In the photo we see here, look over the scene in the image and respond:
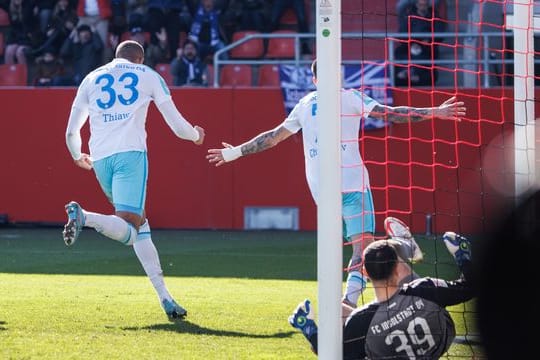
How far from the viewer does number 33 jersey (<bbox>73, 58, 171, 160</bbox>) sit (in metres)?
8.96

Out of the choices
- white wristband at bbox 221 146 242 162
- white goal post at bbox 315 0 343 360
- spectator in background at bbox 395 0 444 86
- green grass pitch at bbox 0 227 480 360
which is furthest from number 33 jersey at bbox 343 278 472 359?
spectator in background at bbox 395 0 444 86

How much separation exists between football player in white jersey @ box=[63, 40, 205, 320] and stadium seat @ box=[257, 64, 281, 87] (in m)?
10.1

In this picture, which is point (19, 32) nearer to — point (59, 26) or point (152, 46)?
point (59, 26)

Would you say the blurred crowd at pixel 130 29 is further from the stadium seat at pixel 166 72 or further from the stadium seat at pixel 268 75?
the stadium seat at pixel 268 75

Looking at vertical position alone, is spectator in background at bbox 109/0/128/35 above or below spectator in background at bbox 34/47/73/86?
above

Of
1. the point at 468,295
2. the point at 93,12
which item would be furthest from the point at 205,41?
the point at 468,295

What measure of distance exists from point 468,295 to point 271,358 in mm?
1482

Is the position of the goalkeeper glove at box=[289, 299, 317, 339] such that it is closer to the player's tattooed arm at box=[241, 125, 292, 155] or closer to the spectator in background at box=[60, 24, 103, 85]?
the player's tattooed arm at box=[241, 125, 292, 155]

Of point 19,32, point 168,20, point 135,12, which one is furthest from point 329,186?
point 19,32

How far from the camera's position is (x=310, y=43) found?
2005cm

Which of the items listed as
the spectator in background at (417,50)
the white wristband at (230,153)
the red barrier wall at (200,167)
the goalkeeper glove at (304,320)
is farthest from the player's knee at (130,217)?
the spectator in background at (417,50)

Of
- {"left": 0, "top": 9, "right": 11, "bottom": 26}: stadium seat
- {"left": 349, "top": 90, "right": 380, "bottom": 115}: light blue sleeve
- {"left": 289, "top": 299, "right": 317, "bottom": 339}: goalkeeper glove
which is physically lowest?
{"left": 289, "top": 299, "right": 317, "bottom": 339}: goalkeeper glove

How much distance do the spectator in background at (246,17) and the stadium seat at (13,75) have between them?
3.80m

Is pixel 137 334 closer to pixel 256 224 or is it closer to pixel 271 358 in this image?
pixel 271 358
